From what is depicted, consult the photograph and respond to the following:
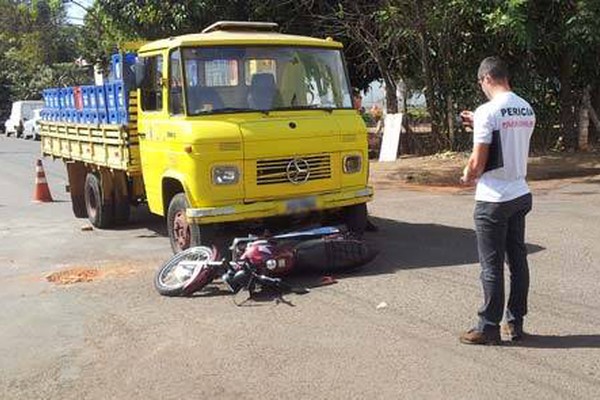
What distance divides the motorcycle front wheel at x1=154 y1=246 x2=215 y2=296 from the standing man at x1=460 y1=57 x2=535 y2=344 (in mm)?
2613

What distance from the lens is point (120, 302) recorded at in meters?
7.09

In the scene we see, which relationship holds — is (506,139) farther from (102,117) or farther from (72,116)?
(72,116)

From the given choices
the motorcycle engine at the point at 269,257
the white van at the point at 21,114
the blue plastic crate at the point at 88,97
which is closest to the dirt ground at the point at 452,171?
the blue plastic crate at the point at 88,97

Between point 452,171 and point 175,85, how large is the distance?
921 centimetres

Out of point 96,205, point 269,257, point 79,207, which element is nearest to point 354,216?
point 269,257

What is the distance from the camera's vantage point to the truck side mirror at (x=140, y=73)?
8688mm

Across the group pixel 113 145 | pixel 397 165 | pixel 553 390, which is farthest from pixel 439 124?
pixel 553 390

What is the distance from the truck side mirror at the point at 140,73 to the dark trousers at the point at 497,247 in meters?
4.62

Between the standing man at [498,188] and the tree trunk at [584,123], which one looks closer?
the standing man at [498,188]

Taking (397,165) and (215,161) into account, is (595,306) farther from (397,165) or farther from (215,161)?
(397,165)

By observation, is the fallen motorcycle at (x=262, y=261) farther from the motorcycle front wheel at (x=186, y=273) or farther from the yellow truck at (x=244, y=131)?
the yellow truck at (x=244, y=131)

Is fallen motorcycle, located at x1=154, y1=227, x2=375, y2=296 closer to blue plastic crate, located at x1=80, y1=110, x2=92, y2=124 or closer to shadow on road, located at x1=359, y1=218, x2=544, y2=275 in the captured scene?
shadow on road, located at x1=359, y1=218, x2=544, y2=275

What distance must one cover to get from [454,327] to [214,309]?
199 centimetres

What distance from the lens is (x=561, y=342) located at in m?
5.32
